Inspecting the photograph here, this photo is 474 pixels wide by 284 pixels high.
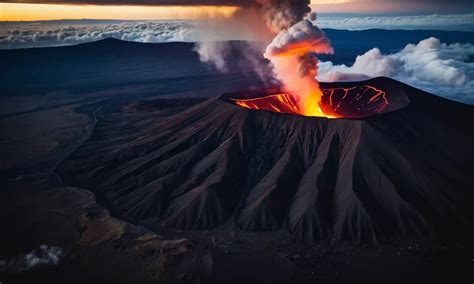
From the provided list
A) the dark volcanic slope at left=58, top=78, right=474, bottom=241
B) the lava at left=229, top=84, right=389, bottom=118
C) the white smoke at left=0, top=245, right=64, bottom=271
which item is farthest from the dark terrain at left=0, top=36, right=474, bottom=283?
the lava at left=229, top=84, right=389, bottom=118

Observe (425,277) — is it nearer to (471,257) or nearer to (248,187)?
(471,257)

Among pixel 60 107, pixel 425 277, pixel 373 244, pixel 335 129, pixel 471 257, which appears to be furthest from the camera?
pixel 60 107

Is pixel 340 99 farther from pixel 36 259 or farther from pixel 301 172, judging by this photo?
pixel 36 259

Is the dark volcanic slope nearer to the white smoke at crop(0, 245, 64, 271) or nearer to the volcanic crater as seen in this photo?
the volcanic crater

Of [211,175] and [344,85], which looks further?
[344,85]

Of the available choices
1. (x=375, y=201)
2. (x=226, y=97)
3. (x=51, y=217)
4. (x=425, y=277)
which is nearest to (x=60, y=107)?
(x=226, y=97)

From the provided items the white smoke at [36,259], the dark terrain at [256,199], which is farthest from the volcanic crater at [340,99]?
the white smoke at [36,259]

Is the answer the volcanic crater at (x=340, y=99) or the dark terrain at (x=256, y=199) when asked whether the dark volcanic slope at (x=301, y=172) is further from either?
the volcanic crater at (x=340, y=99)
